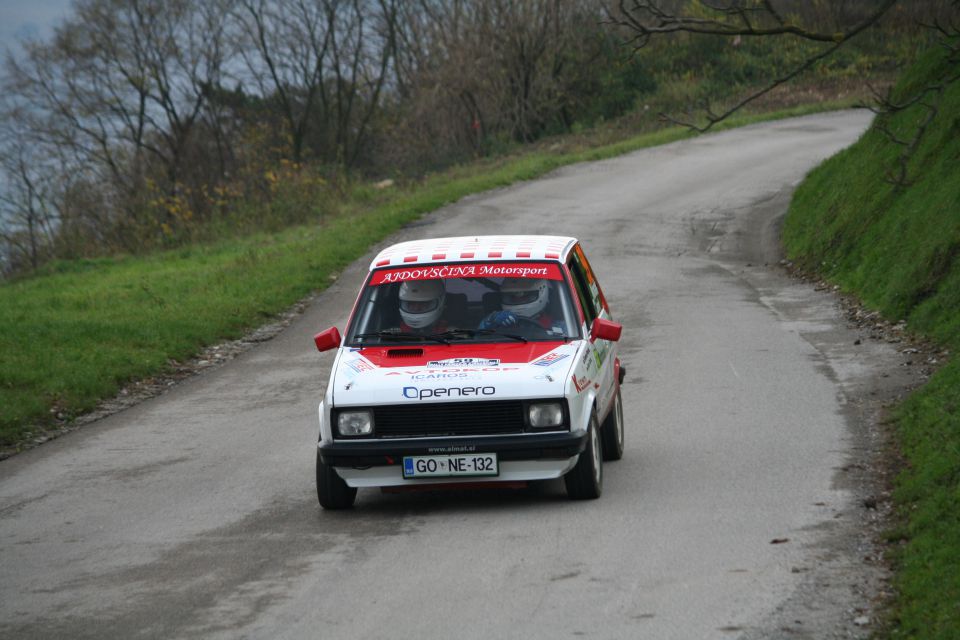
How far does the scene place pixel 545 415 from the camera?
8.44 metres

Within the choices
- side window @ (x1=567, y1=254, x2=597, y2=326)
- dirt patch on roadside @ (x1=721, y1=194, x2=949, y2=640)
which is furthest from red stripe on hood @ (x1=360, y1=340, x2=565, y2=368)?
dirt patch on roadside @ (x1=721, y1=194, x2=949, y2=640)

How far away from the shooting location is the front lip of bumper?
835 centimetres

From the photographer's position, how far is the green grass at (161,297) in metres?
14.9

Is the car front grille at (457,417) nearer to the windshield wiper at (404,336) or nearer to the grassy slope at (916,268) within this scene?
Answer: the windshield wiper at (404,336)

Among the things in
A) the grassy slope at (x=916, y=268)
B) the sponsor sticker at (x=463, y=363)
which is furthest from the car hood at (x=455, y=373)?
the grassy slope at (x=916, y=268)

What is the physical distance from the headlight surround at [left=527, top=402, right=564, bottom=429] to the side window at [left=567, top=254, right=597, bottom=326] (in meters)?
1.42

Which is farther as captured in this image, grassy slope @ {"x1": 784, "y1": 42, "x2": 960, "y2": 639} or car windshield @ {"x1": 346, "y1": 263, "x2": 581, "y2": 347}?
car windshield @ {"x1": 346, "y1": 263, "x2": 581, "y2": 347}

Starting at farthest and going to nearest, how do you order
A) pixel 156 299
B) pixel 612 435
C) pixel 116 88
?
1. pixel 116 88
2. pixel 156 299
3. pixel 612 435

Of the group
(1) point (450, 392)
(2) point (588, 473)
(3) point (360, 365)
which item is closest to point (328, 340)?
(3) point (360, 365)

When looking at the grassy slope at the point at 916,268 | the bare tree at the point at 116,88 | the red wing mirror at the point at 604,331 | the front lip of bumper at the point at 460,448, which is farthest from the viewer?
the bare tree at the point at 116,88

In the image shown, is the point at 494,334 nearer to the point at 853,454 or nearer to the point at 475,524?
the point at 475,524

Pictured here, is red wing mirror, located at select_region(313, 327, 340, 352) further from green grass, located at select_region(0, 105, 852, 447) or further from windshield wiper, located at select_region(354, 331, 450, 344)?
green grass, located at select_region(0, 105, 852, 447)

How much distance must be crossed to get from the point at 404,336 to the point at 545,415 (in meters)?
1.44

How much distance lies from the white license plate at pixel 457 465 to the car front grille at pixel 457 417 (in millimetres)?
151
